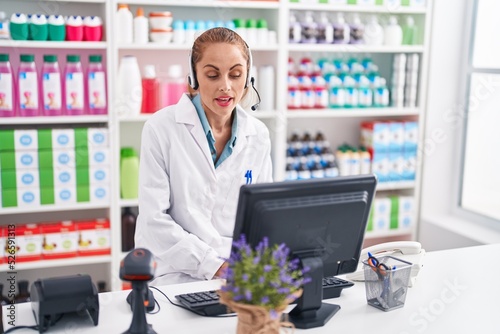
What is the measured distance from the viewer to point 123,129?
11.5 ft

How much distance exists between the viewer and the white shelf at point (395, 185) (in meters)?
3.81

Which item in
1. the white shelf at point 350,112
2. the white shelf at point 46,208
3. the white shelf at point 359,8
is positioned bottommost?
the white shelf at point 46,208

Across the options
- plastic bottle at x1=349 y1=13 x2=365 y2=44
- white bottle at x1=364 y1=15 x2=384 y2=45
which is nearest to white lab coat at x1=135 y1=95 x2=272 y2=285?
plastic bottle at x1=349 y1=13 x2=365 y2=44

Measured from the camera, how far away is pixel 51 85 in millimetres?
3051

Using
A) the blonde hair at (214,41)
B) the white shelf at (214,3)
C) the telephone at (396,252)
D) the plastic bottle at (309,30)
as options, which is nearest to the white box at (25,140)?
the white shelf at (214,3)

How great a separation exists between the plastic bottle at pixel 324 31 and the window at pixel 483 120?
0.95 metres

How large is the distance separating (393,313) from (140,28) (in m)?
2.10

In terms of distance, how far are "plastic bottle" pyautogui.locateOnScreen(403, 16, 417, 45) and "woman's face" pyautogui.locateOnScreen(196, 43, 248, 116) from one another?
201 cm

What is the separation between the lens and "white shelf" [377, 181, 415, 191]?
381 cm

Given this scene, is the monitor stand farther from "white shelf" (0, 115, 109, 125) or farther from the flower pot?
"white shelf" (0, 115, 109, 125)

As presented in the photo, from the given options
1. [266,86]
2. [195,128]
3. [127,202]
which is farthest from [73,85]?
[195,128]

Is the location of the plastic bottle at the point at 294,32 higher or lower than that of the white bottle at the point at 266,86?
higher

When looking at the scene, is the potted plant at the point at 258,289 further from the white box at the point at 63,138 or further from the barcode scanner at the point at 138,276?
→ the white box at the point at 63,138

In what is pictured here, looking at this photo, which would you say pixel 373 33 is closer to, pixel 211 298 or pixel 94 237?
pixel 94 237
